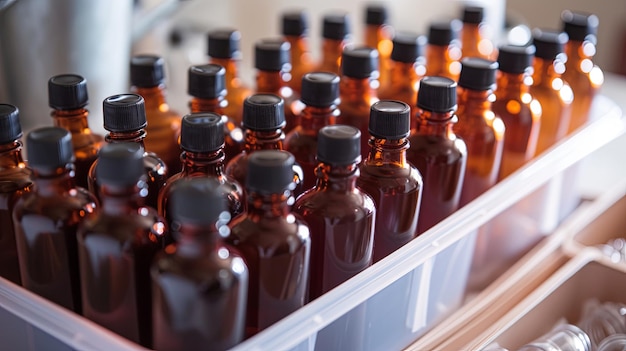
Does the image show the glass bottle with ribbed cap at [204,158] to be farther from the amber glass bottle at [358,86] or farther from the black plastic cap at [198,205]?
the amber glass bottle at [358,86]

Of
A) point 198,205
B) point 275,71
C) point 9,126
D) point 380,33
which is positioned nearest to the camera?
point 198,205

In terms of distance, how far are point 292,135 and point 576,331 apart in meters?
0.32

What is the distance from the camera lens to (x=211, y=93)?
2.03 ft

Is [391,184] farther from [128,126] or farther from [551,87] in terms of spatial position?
[551,87]

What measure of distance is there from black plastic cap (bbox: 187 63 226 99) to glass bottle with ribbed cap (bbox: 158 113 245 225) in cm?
9

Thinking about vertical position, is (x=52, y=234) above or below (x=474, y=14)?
below

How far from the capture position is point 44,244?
0.49 meters

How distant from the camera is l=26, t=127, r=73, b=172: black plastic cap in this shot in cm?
45

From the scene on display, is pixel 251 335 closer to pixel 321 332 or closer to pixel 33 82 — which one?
pixel 321 332

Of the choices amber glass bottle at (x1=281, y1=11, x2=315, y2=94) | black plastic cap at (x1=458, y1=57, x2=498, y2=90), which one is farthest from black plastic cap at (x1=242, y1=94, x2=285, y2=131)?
amber glass bottle at (x1=281, y1=11, x2=315, y2=94)

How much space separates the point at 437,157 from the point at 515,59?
0.18 meters

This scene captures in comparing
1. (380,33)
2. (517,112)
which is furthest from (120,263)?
(380,33)

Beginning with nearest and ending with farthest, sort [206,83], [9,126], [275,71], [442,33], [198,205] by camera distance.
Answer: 1. [198,205]
2. [9,126]
3. [206,83]
4. [275,71]
5. [442,33]

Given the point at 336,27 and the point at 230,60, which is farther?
the point at 336,27
